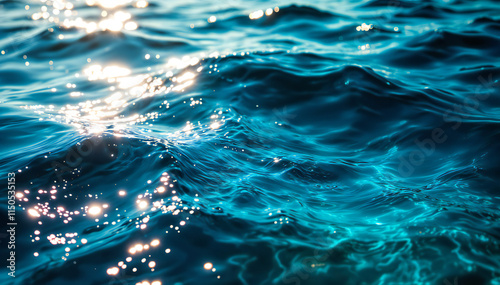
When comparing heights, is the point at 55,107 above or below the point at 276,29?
below

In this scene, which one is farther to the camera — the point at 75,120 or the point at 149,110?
the point at 149,110

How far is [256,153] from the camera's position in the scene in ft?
12.8

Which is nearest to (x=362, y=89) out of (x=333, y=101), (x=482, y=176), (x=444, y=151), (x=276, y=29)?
(x=333, y=101)

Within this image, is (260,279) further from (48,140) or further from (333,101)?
(333,101)

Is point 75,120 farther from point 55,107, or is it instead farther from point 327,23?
point 327,23

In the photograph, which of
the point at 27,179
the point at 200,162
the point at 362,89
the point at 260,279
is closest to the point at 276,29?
the point at 362,89

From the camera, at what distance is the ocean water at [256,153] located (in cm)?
261

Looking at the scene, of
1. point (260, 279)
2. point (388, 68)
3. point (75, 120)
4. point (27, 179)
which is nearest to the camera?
point (260, 279)

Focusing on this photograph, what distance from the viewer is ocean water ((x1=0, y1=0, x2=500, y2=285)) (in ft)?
8.56

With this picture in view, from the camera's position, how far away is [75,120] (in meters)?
4.57

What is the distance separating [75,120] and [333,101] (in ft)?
9.37

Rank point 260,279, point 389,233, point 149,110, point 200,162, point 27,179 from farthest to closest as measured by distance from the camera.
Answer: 1. point 149,110
2. point 200,162
3. point 27,179
4. point 389,233
5. point 260,279

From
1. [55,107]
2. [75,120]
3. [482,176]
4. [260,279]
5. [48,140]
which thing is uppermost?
[55,107]

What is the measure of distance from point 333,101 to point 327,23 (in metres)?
3.39
